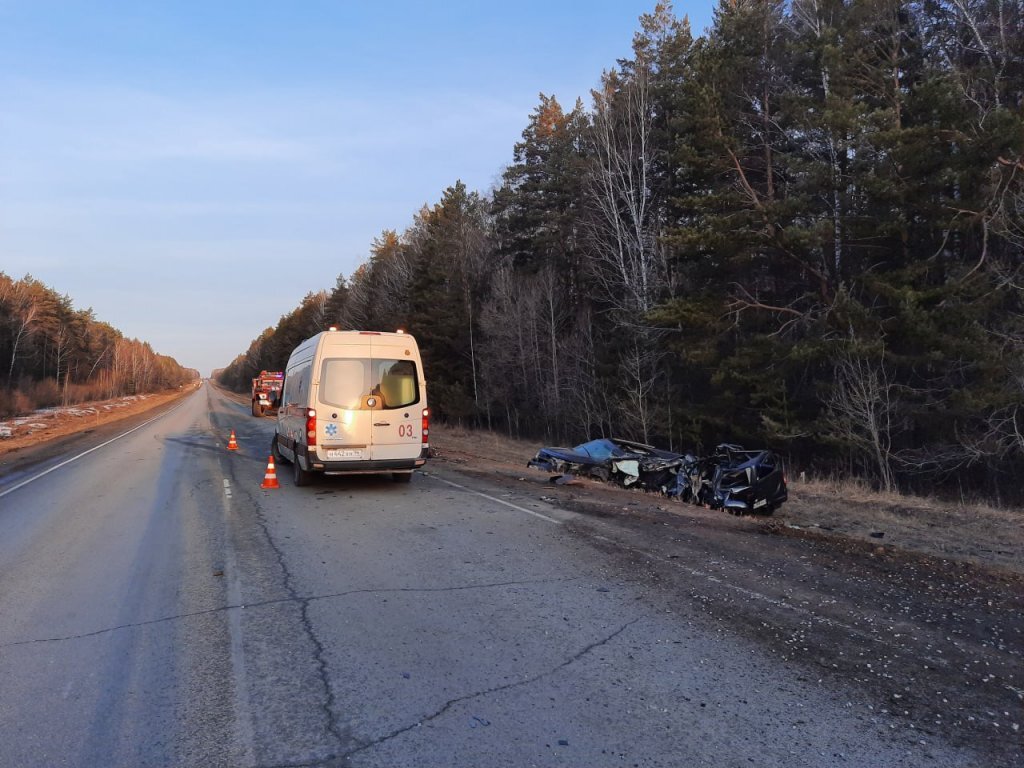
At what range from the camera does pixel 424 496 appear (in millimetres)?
10586

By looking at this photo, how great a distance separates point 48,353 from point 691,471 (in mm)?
86525

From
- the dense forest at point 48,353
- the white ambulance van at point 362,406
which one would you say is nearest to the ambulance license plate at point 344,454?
the white ambulance van at point 362,406

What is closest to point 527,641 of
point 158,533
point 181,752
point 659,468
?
point 181,752

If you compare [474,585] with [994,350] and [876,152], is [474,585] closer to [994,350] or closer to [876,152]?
[994,350]

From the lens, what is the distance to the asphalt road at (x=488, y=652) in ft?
10.3

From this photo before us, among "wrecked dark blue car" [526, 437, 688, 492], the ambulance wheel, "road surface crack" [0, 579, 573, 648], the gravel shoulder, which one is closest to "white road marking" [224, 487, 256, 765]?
"road surface crack" [0, 579, 573, 648]

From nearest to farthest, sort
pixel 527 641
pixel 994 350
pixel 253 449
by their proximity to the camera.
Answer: pixel 527 641 → pixel 994 350 → pixel 253 449

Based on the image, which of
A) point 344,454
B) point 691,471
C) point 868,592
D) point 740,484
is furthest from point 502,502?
point 868,592

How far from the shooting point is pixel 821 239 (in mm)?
16484

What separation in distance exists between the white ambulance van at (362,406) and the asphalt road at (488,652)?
271cm

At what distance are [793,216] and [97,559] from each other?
705 inches

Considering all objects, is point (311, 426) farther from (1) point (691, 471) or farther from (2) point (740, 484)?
(2) point (740, 484)

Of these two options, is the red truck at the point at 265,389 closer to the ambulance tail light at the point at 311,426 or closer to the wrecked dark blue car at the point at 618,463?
the wrecked dark blue car at the point at 618,463

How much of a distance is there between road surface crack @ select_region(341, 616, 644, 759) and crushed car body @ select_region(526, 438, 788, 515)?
18.4 feet
